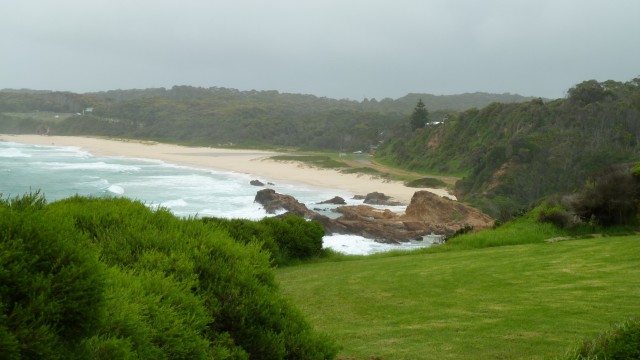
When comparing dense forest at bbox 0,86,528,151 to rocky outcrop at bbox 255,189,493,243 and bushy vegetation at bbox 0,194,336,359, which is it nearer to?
rocky outcrop at bbox 255,189,493,243

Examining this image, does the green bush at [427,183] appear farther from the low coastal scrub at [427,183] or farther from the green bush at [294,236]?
the green bush at [294,236]

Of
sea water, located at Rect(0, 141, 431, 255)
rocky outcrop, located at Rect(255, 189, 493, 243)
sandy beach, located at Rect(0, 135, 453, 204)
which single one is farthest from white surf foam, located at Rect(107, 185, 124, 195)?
sandy beach, located at Rect(0, 135, 453, 204)

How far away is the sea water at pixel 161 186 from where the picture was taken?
127 ft

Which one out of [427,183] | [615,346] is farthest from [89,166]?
[615,346]

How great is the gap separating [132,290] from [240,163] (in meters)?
71.0

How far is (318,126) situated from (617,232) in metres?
104

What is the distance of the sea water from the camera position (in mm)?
38728

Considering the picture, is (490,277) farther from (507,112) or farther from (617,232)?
(507,112)

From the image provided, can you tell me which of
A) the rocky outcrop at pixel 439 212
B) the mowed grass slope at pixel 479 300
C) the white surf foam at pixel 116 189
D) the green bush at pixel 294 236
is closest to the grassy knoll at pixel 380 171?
the rocky outcrop at pixel 439 212

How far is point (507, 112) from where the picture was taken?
212 feet

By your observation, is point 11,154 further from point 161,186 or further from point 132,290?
point 132,290

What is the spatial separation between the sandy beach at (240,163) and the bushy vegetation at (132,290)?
42.1 metres

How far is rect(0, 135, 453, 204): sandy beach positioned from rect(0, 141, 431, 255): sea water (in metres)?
3.11

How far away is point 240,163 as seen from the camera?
75250 mm
